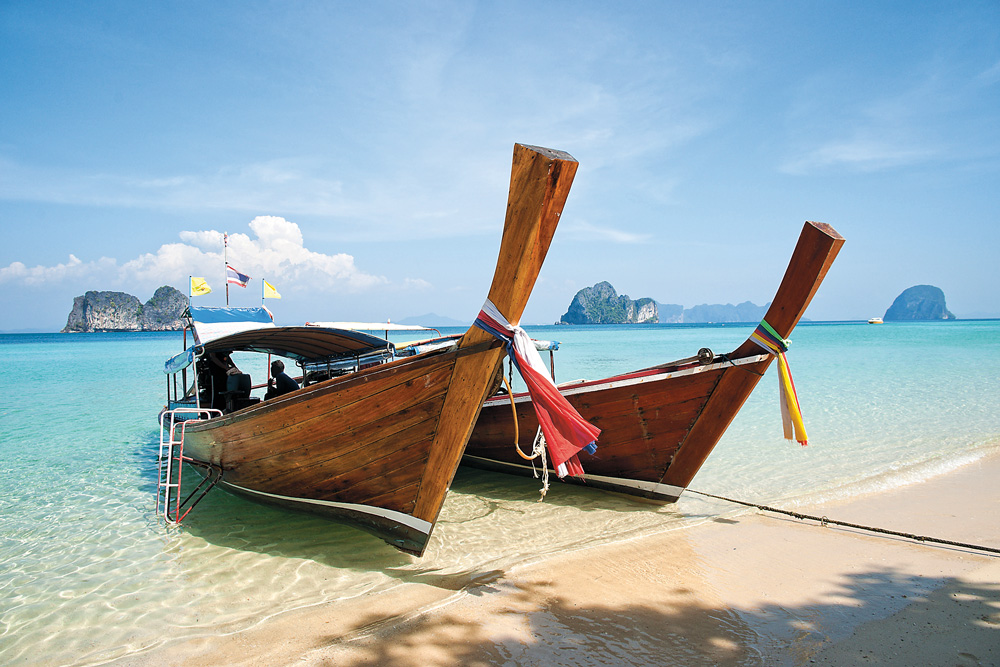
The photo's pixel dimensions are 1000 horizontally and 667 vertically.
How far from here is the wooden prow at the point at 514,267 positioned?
3289 millimetres

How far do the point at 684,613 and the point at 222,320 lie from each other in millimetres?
7878

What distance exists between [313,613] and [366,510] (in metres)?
0.94

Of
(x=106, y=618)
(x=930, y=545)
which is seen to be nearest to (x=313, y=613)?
(x=106, y=618)

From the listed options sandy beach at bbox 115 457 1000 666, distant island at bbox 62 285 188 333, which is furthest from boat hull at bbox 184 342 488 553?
distant island at bbox 62 285 188 333

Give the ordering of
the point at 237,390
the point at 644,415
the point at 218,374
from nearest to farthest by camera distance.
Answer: the point at 644,415
the point at 237,390
the point at 218,374

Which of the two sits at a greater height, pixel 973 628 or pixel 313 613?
pixel 973 628

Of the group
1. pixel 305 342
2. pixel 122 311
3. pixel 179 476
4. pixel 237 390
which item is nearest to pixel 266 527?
pixel 179 476

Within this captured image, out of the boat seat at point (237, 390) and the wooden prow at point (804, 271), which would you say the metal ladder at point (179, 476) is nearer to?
the boat seat at point (237, 390)

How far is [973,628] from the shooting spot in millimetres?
3357

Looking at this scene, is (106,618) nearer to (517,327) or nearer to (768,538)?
(517,327)

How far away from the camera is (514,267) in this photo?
3533 millimetres

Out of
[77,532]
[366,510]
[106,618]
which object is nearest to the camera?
[106,618]

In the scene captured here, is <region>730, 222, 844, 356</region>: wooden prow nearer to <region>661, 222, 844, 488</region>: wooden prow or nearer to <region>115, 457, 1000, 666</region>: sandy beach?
<region>661, 222, 844, 488</region>: wooden prow

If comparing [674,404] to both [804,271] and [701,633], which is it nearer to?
[804,271]
